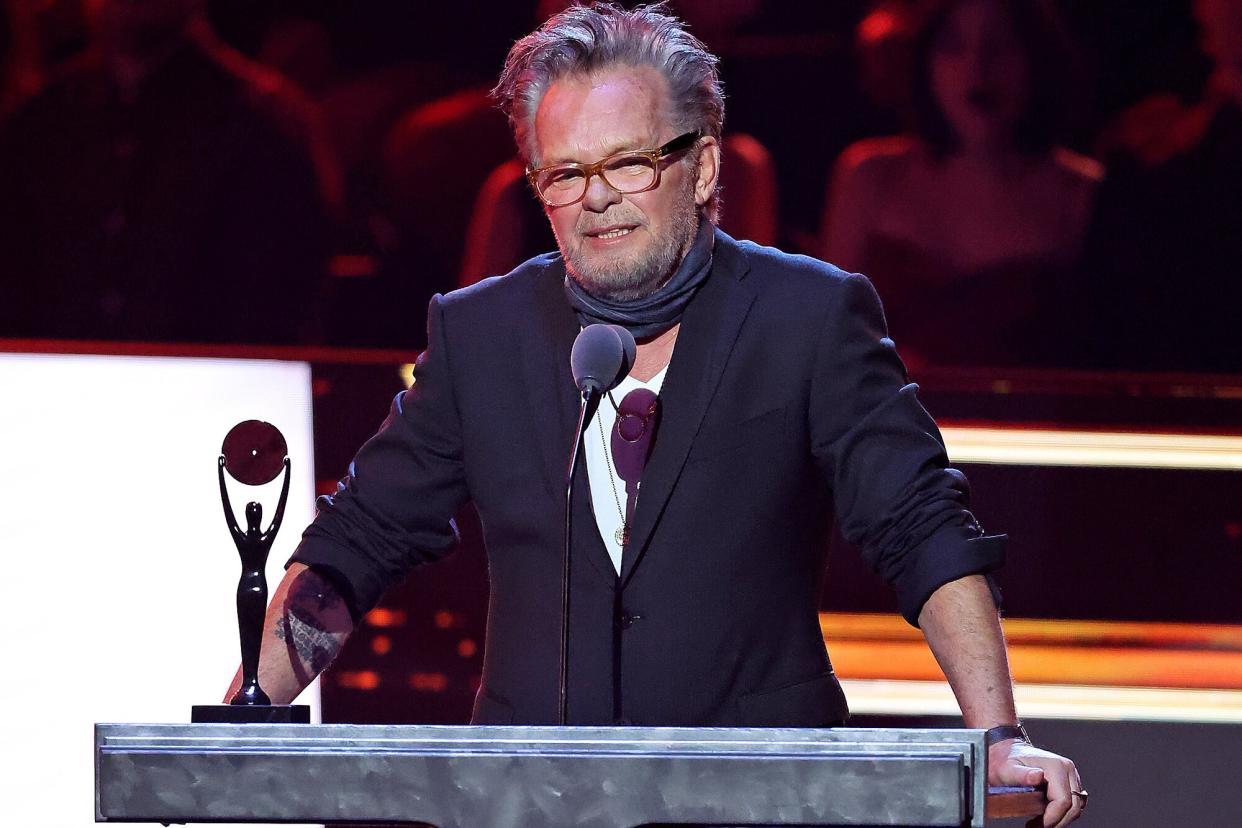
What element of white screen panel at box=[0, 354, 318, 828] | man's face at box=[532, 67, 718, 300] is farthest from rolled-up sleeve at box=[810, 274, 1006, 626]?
white screen panel at box=[0, 354, 318, 828]

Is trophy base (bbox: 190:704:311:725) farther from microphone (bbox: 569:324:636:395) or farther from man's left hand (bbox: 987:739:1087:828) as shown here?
man's left hand (bbox: 987:739:1087:828)

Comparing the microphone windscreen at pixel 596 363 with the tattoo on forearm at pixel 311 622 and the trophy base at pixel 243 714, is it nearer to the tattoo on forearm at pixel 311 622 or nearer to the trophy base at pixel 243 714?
the trophy base at pixel 243 714

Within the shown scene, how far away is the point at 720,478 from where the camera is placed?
6.76 feet

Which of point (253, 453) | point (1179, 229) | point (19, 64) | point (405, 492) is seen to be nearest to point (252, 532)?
point (253, 453)

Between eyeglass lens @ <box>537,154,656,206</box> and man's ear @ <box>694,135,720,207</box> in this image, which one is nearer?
eyeglass lens @ <box>537,154,656,206</box>

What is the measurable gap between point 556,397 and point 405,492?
0.24 m

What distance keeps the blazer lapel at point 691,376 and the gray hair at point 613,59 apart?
20cm

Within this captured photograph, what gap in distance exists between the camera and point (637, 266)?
6.90 ft

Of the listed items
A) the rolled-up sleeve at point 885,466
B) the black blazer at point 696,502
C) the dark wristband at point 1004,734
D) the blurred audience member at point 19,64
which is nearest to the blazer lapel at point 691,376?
the black blazer at point 696,502

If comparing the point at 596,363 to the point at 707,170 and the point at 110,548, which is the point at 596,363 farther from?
the point at 110,548

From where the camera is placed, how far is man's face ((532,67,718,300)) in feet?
6.72

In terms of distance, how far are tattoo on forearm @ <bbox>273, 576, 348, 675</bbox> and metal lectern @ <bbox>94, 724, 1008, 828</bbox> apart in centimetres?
59

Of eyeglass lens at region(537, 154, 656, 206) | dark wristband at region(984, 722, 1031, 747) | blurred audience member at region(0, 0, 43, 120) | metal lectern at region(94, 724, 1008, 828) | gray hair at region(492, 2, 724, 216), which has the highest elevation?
blurred audience member at region(0, 0, 43, 120)

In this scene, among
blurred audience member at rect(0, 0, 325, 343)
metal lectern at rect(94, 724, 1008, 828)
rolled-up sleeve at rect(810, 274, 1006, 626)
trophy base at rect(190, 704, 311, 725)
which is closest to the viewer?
metal lectern at rect(94, 724, 1008, 828)
